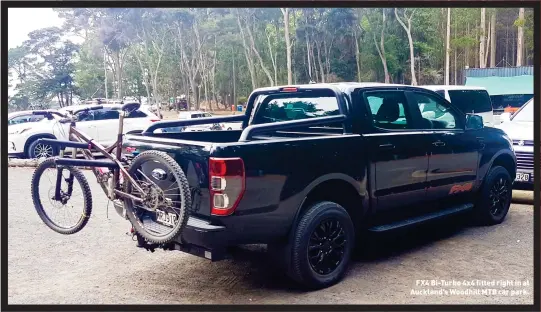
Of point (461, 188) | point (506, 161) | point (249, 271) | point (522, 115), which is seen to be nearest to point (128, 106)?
point (249, 271)

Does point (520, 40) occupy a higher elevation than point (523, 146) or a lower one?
higher

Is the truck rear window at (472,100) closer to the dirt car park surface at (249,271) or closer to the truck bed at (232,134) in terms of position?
the dirt car park surface at (249,271)

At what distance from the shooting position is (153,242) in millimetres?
3611

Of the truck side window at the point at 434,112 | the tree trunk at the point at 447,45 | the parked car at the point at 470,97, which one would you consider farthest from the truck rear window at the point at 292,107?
the parked car at the point at 470,97

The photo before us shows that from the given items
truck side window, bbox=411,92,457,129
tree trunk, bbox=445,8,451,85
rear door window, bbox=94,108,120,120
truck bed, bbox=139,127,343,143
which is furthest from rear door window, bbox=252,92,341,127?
rear door window, bbox=94,108,120,120

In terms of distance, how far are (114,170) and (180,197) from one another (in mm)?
753

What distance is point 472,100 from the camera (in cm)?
804

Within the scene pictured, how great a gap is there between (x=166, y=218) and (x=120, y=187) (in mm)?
521

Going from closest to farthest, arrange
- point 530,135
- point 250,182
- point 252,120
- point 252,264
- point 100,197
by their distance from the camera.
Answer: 1. point 250,182
2. point 252,264
3. point 252,120
4. point 530,135
5. point 100,197

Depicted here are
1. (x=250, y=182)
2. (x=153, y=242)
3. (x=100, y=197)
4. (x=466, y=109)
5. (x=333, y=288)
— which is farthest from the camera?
(x=466, y=109)

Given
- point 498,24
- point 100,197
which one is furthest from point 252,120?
point 100,197

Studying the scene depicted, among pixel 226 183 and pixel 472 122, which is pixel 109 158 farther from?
pixel 472 122

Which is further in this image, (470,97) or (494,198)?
(470,97)

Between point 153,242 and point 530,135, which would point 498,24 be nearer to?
point 530,135
